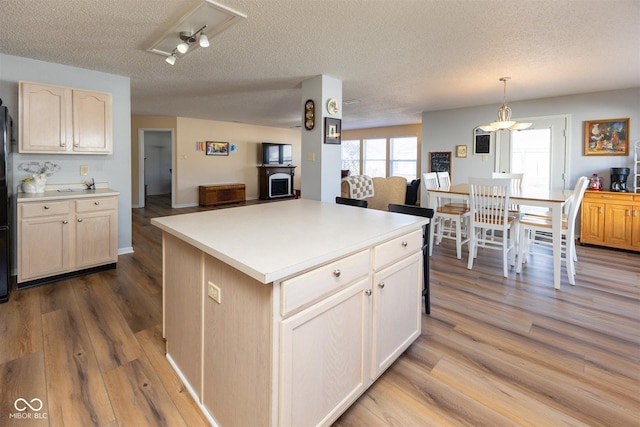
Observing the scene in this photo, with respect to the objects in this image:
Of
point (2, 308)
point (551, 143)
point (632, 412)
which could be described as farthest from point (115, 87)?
point (551, 143)

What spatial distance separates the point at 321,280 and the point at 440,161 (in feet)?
19.5

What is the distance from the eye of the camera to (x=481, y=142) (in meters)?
5.88

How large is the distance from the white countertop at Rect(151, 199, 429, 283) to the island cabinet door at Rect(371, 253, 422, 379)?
0.72 feet

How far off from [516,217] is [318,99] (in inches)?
107

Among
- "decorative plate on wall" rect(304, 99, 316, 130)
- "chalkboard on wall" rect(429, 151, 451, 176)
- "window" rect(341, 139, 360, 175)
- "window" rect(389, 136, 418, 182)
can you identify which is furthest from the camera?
"window" rect(341, 139, 360, 175)

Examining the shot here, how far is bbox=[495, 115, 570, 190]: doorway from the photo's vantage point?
198 inches

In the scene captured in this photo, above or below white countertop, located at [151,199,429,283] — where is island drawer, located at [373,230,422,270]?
below

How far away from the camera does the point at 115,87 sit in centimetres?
384

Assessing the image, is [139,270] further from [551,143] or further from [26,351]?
[551,143]

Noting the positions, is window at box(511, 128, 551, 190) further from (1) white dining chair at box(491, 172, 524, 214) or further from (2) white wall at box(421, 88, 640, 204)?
(1) white dining chair at box(491, 172, 524, 214)

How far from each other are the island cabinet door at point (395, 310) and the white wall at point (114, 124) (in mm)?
3633

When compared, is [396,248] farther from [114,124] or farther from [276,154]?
[276,154]

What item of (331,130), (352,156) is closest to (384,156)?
(352,156)

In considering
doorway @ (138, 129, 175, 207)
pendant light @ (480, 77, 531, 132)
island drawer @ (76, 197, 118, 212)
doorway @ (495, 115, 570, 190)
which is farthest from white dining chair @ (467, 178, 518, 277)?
doorway @ (138, 129, 175, 207)
